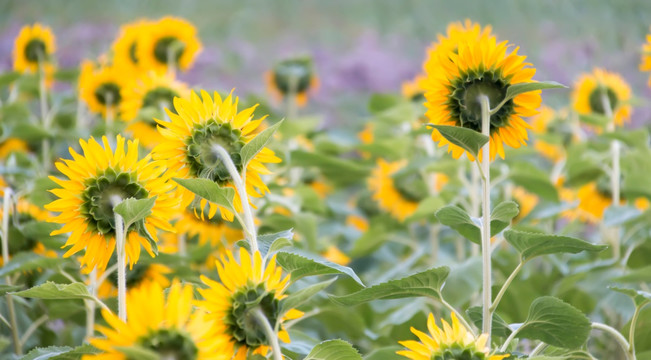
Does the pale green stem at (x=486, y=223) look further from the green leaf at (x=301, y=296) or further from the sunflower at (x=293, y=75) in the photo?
the sunflower at (x=293, y=75)

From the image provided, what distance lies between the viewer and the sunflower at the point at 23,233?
0.67 m

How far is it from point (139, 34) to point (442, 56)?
2.28ft

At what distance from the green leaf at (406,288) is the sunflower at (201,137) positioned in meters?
0.09

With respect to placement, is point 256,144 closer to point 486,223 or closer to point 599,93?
point 486,223

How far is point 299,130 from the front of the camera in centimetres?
101

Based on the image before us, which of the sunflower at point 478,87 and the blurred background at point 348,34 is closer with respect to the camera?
the sunflower at point 478,87

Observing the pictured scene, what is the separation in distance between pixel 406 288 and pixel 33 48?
0.84 m

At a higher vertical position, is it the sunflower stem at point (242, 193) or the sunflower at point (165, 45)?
the sunflower at point (165, 45)

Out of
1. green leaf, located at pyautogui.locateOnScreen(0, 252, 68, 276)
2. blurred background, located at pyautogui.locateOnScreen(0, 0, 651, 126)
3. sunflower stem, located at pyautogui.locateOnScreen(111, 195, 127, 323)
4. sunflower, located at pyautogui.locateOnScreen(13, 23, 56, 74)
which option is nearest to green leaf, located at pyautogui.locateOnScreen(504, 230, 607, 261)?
sunflower stem, located at pyautogui.locateOnScreen(111, 195, 127, 323)

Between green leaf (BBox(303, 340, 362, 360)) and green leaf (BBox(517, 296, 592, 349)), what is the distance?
0.10m

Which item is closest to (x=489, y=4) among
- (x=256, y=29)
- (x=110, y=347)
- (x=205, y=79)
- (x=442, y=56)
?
(x=256, y=29)

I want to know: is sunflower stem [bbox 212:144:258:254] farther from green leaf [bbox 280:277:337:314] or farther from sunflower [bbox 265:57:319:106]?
sunflower [bbox 265:57:319:106]

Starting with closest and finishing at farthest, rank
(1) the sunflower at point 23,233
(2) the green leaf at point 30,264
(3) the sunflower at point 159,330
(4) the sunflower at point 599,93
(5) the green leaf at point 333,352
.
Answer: (3) the sunflower at point 159,330 < (5) the green leaf at point 333,352 < (2) the green leaf at point 30,264 < (1) the sunflower at point 23,233 < (4) the sunflower at point 599,93

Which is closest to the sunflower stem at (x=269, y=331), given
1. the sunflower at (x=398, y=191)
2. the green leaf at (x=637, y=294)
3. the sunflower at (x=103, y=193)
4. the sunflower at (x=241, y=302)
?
the sunflower at (x=241, y=302)
